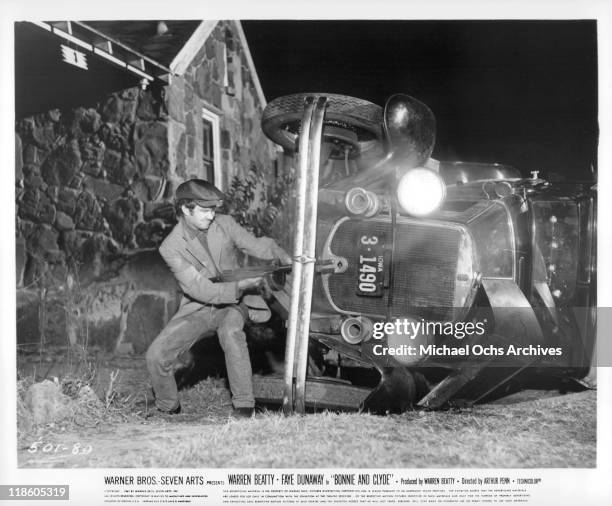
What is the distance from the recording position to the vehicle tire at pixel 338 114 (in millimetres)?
3211

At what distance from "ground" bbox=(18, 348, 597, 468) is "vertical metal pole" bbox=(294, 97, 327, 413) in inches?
11.5

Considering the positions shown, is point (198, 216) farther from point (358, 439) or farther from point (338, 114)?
point (358, 439)

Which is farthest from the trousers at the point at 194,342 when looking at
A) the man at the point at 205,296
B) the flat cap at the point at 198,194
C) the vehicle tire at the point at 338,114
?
the vehicle tire at the point at 338,114

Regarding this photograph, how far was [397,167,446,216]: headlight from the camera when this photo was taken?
3078 millimetres

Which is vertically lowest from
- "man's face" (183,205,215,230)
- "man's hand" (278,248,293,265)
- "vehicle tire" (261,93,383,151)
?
"man's hand" (278,248,293,265)

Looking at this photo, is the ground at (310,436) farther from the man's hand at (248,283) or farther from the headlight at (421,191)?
the headlight at (421,191)

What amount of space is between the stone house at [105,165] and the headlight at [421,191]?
138 centimetres

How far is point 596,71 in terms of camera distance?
362 cm

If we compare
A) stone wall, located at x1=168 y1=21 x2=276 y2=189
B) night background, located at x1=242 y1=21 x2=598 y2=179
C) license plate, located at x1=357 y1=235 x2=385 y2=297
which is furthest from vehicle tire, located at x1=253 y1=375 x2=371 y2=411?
stone wall, located at x1=168 y1=21 x2=276 y2=189

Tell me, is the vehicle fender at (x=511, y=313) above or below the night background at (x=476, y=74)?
below

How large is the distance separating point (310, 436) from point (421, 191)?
4.09ft

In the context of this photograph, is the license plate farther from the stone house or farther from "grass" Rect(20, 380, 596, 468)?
the stone house
